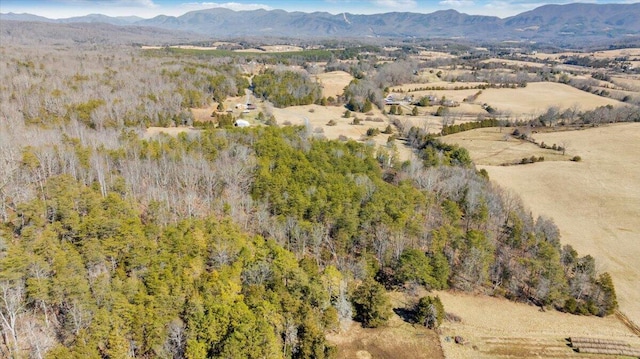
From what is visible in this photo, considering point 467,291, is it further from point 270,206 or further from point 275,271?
point 270,206

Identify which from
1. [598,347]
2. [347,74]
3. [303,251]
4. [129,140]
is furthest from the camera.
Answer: [347,74]

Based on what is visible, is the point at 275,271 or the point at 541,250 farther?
the point at 541,250

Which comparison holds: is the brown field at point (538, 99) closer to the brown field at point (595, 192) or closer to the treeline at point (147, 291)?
the brown field at point (595, 192)

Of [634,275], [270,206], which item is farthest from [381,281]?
[634,275]

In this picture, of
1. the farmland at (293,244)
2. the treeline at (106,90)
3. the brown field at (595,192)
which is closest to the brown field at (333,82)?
the treeline at (106,90)

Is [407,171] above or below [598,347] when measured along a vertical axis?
above

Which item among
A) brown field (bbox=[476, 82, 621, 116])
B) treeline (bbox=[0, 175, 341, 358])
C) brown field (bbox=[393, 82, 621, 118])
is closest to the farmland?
treeline (bbox=[0, 175, 341, 358])

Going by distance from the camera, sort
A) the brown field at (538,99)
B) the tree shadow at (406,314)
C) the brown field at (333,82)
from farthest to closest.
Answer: the brown field at (333,82), the brown field at (538,99), the tree shadow at (406,314)

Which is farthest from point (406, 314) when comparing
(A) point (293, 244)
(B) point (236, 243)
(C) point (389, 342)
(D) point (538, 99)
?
(D) point (538, 99)
